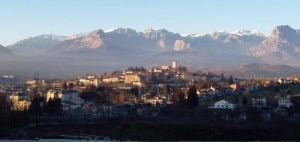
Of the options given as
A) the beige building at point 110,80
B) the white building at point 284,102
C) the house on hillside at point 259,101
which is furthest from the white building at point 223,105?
the beige building at point 110,80

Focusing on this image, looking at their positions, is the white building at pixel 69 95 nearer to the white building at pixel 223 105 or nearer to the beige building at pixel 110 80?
A: the white building at pixel 223 105

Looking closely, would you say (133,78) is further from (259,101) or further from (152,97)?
(259,101)

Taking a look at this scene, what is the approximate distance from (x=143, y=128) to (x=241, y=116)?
1820cm

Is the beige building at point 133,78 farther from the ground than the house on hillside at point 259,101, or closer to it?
farther from the ground

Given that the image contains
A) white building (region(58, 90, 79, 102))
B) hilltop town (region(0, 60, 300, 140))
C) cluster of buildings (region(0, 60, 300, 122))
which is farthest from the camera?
white building (region(58, 90, 79, 102))

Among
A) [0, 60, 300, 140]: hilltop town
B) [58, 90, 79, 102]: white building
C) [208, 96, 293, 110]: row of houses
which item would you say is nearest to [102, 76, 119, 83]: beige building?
[0, 60, 300, 140]: hilltop town

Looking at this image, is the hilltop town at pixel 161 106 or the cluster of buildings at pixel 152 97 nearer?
the hilltop town at pixel 161 106

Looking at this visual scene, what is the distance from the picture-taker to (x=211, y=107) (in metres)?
92.2

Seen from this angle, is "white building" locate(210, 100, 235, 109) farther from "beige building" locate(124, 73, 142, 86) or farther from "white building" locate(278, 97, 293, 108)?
"beige building" locate(124, 73, 142, 86)

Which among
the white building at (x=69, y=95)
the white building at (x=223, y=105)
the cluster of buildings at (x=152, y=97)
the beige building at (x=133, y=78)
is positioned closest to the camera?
the white building at (x=223, y=105)

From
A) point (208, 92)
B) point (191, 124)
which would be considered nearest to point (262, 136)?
point (191, 124)

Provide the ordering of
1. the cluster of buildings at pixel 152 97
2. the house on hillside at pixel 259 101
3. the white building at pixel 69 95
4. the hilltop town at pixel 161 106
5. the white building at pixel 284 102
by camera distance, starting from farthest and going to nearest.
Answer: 1. the white building at pixel 69 95
2. the cluster of buildings at pixel 152 97
3. the house on hillside at pixel 259 101
4. the white building at pixel 284 102
5. the hilltop town at pixel 161 106

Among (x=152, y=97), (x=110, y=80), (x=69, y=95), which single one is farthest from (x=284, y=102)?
(x=110, y=80)

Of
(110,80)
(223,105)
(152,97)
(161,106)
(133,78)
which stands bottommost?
(161,106)
